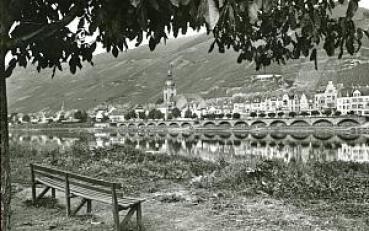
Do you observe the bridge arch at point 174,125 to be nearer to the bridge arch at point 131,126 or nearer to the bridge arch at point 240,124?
the bridge arch at point 131,126

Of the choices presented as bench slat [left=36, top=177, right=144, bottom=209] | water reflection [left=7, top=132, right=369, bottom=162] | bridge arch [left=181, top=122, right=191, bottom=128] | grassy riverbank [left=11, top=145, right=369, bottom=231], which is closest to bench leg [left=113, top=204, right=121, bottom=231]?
bench slat [left=36, top=177, right=144, bottom=209]

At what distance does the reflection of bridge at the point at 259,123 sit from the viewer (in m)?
59.5

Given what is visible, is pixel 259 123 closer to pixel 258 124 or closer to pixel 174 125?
pixel 258 124

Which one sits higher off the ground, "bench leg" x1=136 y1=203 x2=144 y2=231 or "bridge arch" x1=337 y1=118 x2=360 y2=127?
"bench leg" x1=136 y1=203 x2=144 y2=231

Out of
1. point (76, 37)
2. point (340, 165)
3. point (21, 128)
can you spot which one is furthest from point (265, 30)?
point (21, 128)

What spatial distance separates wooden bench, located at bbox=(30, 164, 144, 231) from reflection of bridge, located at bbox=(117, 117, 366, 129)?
55.8 metres

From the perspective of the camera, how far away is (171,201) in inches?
294

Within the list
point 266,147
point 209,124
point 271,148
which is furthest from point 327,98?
point 271,148

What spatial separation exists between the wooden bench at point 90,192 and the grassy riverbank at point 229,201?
39cm

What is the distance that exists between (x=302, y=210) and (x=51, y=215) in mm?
4032

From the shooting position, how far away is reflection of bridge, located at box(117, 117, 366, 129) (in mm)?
59500

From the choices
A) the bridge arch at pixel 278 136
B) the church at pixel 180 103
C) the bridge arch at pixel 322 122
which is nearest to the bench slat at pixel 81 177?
the bridge arch at pixel 278 136

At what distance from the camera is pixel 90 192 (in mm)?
5785

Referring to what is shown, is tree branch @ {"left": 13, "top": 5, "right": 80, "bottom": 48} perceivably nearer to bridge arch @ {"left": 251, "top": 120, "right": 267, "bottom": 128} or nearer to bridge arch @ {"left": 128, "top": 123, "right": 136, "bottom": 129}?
bridge arch @ {"left": 251, "top": 120, "right": 267, "bottom": 128}
